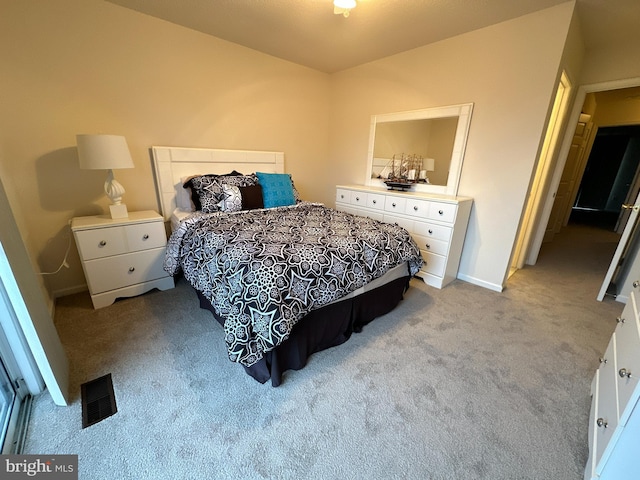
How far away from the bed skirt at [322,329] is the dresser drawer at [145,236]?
27.4 inches

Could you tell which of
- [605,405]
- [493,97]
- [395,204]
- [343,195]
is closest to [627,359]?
[605,405]

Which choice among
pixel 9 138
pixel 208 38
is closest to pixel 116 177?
pixel 9 138

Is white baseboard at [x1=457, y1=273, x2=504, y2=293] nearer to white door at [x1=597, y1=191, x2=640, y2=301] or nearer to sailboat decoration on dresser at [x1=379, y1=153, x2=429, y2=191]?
white door at [x1=597, y1=191, x2=640, y2=301]

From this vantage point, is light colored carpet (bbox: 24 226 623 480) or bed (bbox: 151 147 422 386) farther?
bed (bbox: 151 147 422 386)

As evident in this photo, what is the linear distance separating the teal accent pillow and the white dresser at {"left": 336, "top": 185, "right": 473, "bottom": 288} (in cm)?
106

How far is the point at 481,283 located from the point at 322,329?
203cm

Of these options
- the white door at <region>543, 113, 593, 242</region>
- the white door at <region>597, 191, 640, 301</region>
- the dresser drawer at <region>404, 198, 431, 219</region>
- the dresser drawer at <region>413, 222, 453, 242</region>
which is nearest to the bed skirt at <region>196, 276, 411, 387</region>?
the dresser drawer at <region>413, 222, 453, 242</region>

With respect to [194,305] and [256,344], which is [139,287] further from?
[256,344]

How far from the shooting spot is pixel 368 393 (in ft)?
4.91

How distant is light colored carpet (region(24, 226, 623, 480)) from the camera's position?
116cm

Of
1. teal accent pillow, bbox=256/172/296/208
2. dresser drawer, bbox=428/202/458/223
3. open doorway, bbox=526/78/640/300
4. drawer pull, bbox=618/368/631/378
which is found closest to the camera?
drawer pull, bbox=618/368/631/378

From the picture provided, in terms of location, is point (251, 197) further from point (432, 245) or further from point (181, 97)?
point (432, 245)

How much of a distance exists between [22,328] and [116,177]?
1705 millimetres

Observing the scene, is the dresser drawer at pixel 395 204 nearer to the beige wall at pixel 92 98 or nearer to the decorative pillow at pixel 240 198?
the decorative pillow at pixel 240 198
